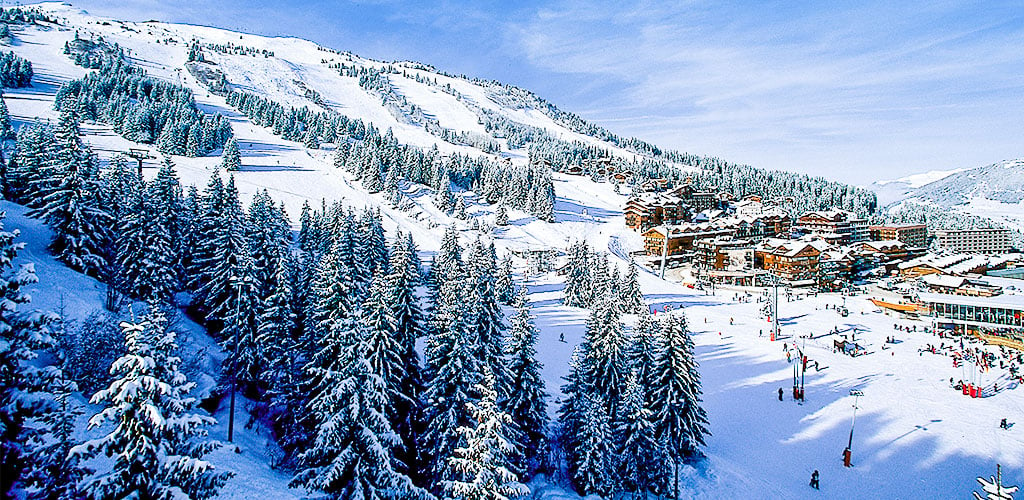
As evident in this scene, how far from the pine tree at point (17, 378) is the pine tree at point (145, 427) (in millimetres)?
1116

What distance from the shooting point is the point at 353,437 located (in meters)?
19.7

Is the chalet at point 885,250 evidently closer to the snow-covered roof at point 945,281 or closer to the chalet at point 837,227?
the chalet at point 837,227

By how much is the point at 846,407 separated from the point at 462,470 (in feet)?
99.6

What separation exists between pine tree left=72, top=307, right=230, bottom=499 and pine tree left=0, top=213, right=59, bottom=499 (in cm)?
112

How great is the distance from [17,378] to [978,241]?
16517cm

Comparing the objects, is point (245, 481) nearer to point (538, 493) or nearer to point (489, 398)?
point (489, 398)

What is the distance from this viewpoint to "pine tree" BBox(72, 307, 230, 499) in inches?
426

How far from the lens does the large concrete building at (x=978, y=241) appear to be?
120 metres

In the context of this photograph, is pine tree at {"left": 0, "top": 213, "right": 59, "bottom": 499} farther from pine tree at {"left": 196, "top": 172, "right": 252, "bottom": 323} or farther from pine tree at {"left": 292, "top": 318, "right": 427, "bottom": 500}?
pine tree at {"left": 196, "top": 172, "right": 252, "bottom": 323}

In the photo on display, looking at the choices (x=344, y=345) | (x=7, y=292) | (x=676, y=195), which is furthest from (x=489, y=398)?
(x=676, y=195)

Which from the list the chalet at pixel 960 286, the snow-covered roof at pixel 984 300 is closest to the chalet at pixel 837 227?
the chalet at pixel 960 286

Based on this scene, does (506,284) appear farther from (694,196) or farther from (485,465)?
(694,196)

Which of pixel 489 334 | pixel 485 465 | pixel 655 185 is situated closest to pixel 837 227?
pixel 655 185

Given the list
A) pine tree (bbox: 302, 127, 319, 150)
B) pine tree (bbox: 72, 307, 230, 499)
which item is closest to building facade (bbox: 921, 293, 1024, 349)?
pine tree (bbox: 72, 307, 230, 499)
